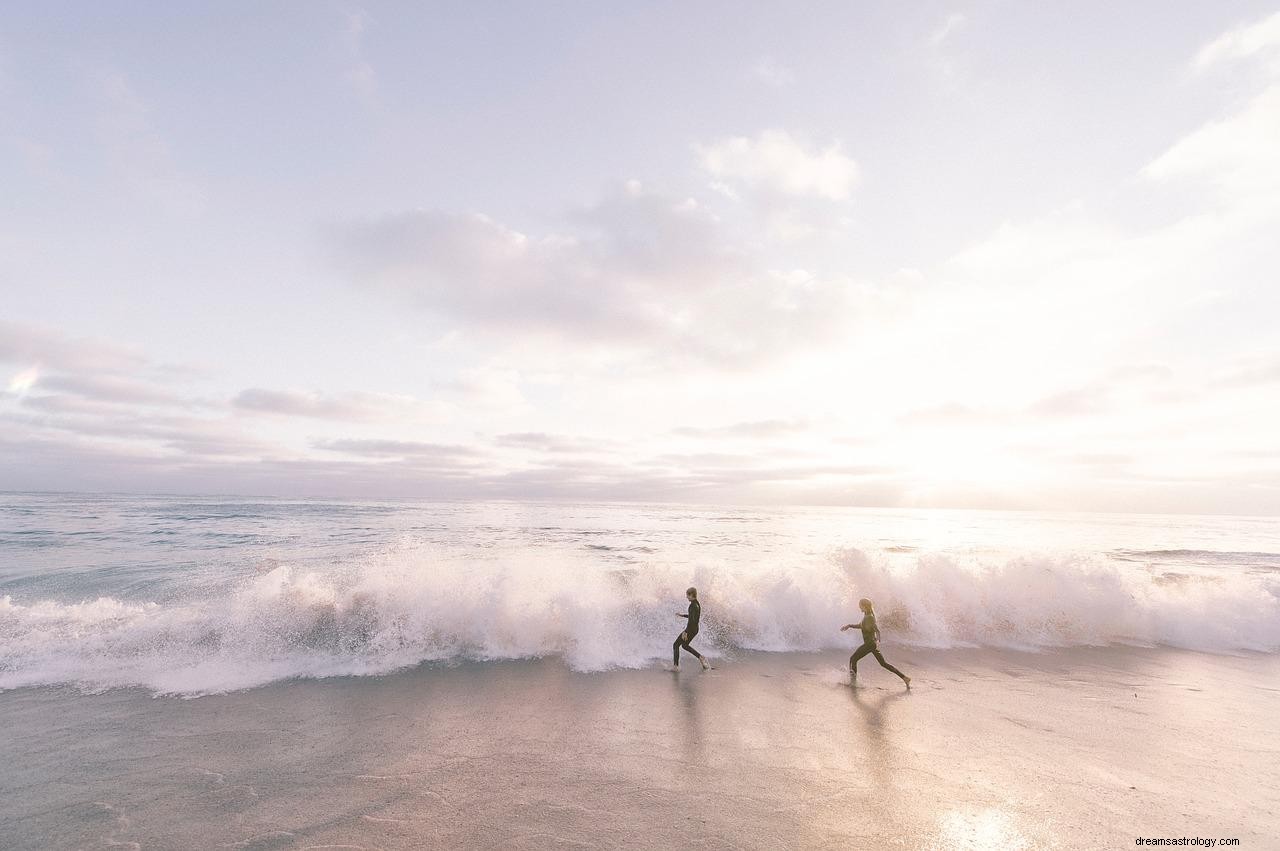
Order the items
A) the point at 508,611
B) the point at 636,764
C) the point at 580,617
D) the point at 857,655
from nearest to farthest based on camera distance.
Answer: the point at 636,764 < the point at 857,655 < the point at 508,611 < the point at 580,617

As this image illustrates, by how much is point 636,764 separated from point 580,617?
23.9 feet

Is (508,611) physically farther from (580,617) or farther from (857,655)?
(857,655)

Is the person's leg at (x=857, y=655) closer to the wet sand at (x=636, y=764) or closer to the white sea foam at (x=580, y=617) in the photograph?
the wet sand at (x=636, y=764)

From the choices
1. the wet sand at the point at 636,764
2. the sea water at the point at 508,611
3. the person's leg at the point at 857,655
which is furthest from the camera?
the sea water at the point at 508,611

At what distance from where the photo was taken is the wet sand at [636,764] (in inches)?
247

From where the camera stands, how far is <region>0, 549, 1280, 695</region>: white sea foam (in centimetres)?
1250

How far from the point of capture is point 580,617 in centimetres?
1498

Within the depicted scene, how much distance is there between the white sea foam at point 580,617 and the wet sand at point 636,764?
5.09ft

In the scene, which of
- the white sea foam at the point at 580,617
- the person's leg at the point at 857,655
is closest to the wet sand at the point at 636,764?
the person's leg at the point at 857,655

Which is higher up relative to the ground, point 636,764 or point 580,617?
point 580,617

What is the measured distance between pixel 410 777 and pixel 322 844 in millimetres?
1542

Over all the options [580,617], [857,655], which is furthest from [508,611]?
[857,655]

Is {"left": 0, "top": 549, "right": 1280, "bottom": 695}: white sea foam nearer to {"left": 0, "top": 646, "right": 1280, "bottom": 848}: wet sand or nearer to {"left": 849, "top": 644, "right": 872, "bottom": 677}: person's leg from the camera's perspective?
{"left": 0, "top": 646, "right": 1280, "bottom": 848}: wet sand

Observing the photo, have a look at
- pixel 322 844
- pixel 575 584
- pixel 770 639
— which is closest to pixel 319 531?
pixel 575 584
